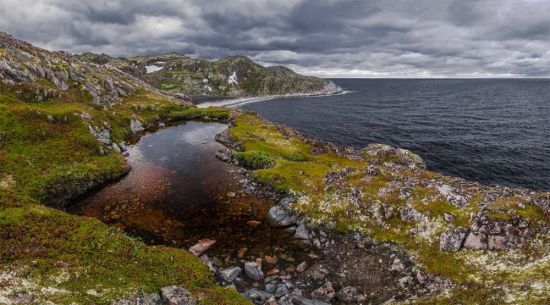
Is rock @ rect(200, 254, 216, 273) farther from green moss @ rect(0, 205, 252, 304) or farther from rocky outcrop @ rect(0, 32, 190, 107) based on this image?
rocky outcrop @ rect(0, 32, 190, 107)

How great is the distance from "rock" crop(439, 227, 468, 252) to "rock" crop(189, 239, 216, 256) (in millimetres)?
21546

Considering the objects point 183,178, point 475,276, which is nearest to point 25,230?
point 183,178

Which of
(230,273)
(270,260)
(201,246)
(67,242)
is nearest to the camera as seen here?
(67,242)

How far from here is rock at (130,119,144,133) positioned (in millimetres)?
82775

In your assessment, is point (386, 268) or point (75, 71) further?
point (75, 71)

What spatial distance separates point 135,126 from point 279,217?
2349 inches

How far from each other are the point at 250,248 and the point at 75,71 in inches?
3968

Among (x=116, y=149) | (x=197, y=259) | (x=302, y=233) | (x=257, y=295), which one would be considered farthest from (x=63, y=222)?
(x=116, y=149)

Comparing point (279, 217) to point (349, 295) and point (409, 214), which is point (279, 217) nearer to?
point (349, 295)

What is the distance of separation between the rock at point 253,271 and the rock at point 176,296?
644cm

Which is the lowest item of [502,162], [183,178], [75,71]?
[502,162]

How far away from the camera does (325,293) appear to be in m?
26.8

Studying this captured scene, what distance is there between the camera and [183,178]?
5075 cm

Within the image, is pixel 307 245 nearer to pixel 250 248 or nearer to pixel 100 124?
pixel 250 248
